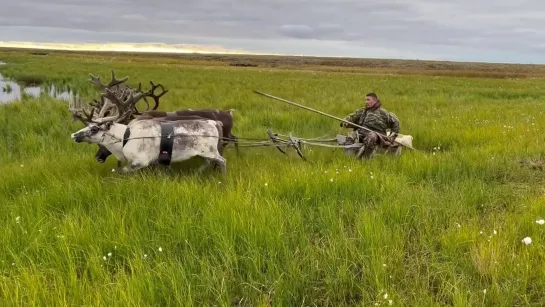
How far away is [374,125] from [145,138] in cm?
461

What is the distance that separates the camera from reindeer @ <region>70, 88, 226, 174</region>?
627 cm

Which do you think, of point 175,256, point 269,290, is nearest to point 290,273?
point 269,290

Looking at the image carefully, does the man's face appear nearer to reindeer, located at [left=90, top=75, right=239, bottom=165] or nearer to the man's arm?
the man's arm

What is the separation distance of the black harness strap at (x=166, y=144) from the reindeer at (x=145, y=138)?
0.11 feet

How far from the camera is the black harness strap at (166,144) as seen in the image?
6.18m

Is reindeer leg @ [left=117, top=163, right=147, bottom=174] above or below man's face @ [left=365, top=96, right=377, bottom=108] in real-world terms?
below

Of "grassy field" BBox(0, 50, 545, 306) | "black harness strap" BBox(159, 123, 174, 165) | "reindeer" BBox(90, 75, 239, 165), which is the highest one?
"reindeer" BBox(90, 75, 239, 165)

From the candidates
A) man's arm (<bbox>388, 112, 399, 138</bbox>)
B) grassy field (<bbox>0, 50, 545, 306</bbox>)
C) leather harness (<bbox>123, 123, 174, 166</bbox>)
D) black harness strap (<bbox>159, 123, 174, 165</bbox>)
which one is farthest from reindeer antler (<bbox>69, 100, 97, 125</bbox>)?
man's arm (<bbox>388, 112, 399, 138</bbox>)

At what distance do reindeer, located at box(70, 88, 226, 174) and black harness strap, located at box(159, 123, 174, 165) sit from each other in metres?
0.03

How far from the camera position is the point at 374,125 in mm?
8570

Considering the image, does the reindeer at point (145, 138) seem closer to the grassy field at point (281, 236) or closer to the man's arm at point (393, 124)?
the grassy field at point (281, 236)

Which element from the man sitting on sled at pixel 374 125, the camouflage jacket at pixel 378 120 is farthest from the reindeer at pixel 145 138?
the camouflage jacket at pixel 378 120

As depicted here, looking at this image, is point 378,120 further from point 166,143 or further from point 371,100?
point 166,143

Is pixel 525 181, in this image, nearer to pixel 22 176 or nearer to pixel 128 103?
pixel 128 103
